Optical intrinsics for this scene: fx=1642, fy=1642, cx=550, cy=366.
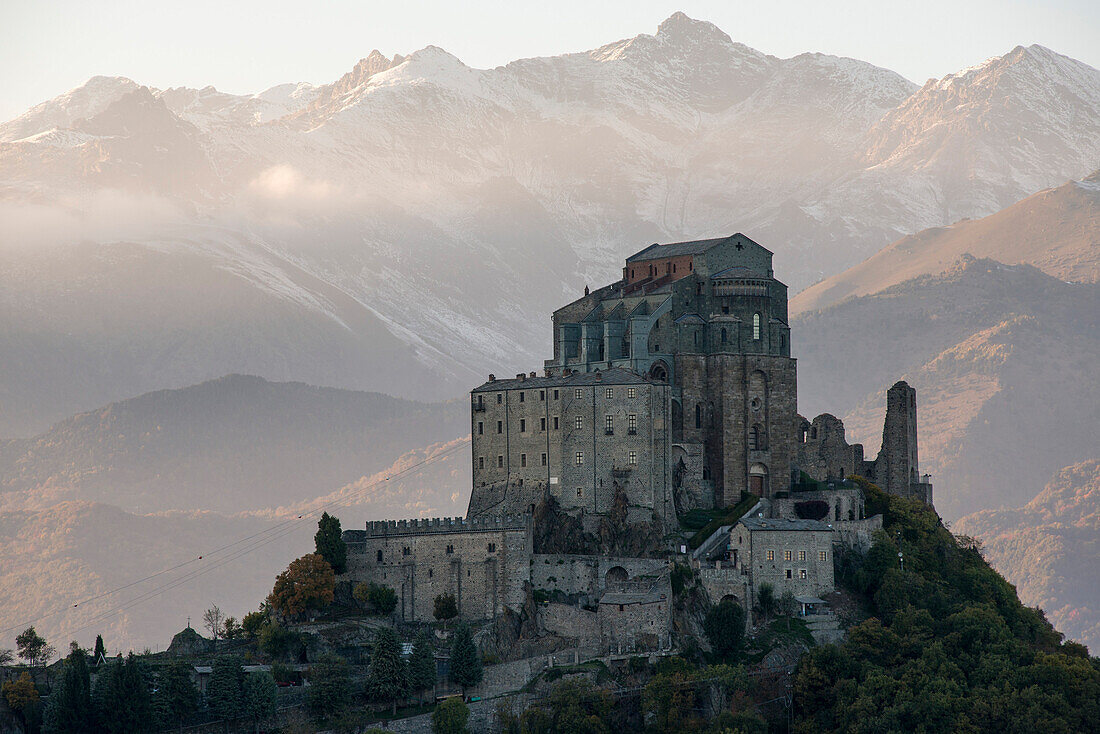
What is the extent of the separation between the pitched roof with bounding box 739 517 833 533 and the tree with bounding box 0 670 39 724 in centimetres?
5238

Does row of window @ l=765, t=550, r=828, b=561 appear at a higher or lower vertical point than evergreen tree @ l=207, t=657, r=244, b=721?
higher

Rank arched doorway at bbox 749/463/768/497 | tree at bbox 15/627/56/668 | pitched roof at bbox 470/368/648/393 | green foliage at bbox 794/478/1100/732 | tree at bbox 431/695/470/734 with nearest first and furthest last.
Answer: green foliage at bbox 794/478/1100/732 → tree at bbox 431/695/470/734 → tree at bbox 15/627/56/668 → pitched roof at bbox 470/368/648/393 → arched doorway at bbox 749/463/768/497

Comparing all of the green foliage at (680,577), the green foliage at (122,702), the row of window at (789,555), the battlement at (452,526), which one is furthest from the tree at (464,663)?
the row of window at (789,555)

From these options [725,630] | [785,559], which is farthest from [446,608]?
[785,559]

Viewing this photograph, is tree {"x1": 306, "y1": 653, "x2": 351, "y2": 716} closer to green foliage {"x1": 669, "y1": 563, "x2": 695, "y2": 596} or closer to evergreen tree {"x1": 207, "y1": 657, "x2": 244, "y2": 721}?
evergreen tree {"x1": 207, "y1": 657, "x2": 244, "y2": 721}

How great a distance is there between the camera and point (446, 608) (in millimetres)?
121438

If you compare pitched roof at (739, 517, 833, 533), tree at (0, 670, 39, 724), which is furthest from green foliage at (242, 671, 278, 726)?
pitched roof at (739, 517, 833, 533)

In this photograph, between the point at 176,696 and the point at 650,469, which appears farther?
the point at 650,469

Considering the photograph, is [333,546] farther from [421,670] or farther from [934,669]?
[934,669]

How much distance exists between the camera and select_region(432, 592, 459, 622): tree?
4781 inches

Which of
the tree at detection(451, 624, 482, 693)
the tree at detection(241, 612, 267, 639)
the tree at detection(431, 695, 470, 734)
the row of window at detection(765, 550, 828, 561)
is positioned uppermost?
the row of window at detection(765, 550, 828, 561)

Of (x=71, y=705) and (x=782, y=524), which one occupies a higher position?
(x=782, y=524)

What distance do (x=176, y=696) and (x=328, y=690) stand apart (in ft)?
32.9

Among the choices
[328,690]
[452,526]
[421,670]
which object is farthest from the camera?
[452,526]
